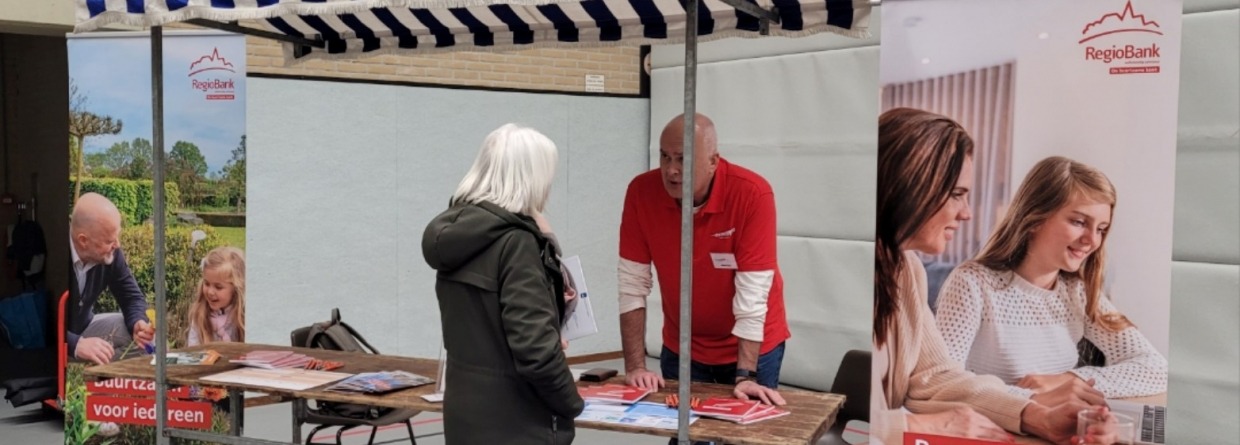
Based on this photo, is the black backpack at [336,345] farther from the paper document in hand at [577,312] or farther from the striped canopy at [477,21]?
the paper document in hand at [577,312]

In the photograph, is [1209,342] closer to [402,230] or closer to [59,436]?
[402,230]

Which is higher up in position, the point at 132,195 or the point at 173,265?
the point at 132,195

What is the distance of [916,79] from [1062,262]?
2.02ft

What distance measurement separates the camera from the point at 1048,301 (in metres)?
2.88

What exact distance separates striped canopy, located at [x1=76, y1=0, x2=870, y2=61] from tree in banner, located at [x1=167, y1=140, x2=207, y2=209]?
1197mm

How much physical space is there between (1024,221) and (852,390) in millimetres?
1447

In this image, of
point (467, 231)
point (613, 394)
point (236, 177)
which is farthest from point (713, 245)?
point (236, 177)

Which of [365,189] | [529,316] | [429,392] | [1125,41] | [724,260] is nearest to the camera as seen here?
[529,316]

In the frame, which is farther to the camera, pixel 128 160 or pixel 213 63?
pixel 128 160

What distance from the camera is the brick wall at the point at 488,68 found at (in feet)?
22.3

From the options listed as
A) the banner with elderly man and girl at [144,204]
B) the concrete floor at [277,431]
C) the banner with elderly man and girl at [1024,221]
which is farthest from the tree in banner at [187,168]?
the banner with elderly man and girl at [1024,221]

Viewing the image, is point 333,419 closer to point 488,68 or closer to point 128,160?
point 128,160

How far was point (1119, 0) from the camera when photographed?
108 inches

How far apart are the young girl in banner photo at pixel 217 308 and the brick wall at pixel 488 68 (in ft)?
5.88
